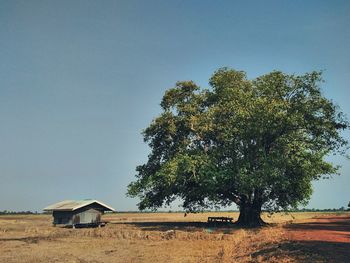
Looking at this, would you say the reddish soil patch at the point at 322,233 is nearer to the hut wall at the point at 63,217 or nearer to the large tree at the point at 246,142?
the large tree at the point at 246,142

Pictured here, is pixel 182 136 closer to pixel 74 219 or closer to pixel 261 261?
pixel 74 219

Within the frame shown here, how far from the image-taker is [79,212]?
6047cm

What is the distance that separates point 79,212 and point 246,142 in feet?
91.6

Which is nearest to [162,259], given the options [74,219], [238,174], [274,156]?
[238,174]

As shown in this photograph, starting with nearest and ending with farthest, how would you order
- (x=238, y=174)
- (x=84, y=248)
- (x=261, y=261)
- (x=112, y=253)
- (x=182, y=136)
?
(x=261, y=261) → (x=112, y=253) → (x=84, y=248) → (x=238, y=174) → (x=182, y=136)

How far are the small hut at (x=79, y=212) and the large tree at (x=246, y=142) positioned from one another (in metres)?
10.9

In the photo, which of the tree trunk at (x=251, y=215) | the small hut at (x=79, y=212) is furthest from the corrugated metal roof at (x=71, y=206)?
the tree trunk at (x=251, y=215)

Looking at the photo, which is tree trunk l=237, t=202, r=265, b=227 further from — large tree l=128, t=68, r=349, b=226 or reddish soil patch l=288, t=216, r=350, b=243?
reddish soil patch l=288, t=216, r=350, b=243

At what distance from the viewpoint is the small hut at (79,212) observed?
5978 centimetres

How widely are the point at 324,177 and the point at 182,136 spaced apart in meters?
17.9

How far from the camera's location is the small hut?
5978cm

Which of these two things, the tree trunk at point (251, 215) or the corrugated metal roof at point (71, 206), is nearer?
the tree trunk at point (251, 215)

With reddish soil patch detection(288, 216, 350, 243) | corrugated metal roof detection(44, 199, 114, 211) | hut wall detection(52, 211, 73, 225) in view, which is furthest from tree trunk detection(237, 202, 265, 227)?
hut wall detection(52, 211, 73, 225)

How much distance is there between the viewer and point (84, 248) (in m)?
29.2
